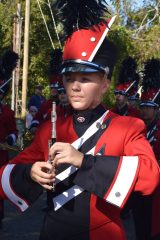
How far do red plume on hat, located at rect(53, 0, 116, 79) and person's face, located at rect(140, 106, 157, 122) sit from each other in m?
3.96

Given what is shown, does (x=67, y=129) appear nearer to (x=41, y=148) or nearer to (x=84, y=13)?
(x=41, y=148)

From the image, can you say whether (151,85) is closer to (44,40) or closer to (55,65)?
(55,65)

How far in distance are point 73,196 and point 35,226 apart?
4.31 m

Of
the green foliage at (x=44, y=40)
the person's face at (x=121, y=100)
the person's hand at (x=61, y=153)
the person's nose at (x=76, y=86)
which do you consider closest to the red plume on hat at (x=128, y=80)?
the person's face at (x=121, y=100)

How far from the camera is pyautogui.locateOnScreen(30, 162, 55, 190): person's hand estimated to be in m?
2.24

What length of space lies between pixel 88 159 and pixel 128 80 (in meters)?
7.29

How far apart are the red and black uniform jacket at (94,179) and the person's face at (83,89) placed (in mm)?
102

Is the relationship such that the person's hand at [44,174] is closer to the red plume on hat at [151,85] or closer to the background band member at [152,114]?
the background band member at [152,114]

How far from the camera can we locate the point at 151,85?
7988mm

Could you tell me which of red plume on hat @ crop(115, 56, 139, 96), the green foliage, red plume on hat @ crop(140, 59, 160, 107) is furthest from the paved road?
the green foliage

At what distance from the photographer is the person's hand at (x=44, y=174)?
2.24 metres

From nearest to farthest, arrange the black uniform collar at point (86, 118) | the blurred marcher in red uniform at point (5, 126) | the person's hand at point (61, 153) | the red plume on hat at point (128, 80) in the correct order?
the person's hand at point (61, 153) < the black uniform collar at point (86, 118) < the blurred marcher in red uniform at point (5, 126) < the red plume on hat at point (128, 80)

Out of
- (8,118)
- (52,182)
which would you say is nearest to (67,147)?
(52,182)

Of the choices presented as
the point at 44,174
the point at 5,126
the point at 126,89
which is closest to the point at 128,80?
the point at 126,89
